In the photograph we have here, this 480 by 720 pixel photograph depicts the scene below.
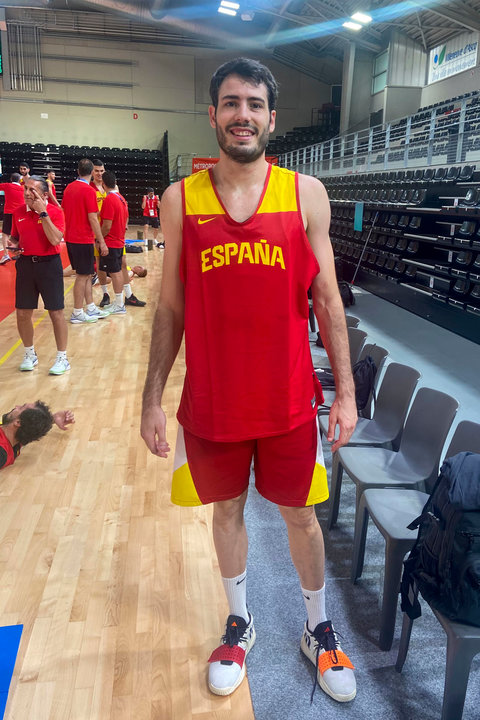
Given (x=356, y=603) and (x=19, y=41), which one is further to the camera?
(x=19, y=41)

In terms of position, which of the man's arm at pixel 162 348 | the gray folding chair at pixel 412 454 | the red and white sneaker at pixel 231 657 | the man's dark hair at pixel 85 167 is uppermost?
the man's dark hair at pixel 85 167

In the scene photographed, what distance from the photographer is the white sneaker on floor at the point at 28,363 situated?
454 centimetres

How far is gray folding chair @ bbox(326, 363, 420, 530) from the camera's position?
2490 millimetres

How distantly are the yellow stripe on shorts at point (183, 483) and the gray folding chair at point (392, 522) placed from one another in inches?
25.7

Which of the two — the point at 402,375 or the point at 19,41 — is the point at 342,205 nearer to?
the point at 402,375

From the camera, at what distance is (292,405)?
1478mm

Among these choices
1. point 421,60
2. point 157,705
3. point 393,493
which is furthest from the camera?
point 421,60

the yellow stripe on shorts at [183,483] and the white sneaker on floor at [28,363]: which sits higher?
the yellow stripe on shorts at [183,483]

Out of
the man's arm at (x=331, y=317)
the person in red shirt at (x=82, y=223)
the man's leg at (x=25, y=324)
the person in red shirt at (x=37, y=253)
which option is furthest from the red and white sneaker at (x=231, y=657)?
the person in red shirt at (x=82, y=223)

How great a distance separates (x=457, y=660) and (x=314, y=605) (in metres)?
0.45

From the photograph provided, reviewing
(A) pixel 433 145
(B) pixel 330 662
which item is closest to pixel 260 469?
(B) pixel 330 662

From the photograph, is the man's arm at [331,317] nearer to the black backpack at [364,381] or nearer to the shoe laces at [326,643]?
the shoe laces at [326,643]

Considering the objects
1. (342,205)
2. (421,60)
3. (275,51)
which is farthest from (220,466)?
(275,51)

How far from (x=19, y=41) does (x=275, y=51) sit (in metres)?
8.77
